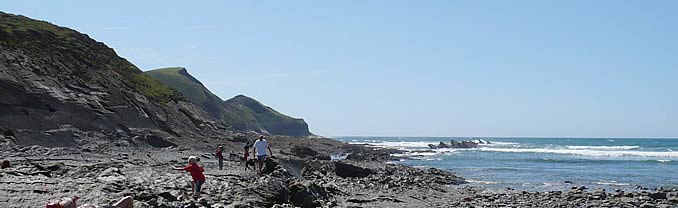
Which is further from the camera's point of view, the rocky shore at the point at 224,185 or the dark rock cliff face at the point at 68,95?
the dark rock cliff face at the point at 68,95

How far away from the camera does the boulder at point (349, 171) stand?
37188 mm

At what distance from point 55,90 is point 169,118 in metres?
12.3

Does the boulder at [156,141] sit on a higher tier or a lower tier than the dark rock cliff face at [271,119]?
lower

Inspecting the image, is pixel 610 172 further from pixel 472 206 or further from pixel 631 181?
pixel 472 206

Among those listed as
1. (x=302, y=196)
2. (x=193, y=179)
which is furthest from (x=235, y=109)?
(x=193, y=179)

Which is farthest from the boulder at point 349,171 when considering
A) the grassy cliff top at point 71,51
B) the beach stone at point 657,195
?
the grassy cliff top at point 71,51

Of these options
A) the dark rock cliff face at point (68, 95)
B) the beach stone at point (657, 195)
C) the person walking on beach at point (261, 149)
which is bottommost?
the beach stone at point (657, 195)

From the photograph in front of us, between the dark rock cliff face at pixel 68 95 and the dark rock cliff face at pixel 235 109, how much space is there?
42377mm

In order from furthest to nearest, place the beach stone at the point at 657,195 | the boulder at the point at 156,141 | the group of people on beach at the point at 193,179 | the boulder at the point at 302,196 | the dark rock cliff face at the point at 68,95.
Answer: the boulder at the point at 156,141 < the dark rock cliff face at the point at 68,95 < the beach stone at the point at 657,195 < the boulder at the point at 302,196 < the group of people on beach at the point at 193,179

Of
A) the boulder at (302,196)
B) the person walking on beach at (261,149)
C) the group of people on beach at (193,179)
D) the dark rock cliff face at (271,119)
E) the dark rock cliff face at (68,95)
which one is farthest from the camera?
the dark rock cliff face at (271,119)

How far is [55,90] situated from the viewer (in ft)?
132

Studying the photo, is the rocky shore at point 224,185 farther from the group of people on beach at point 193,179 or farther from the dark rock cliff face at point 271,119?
the dark rock cliff face at point 271,119

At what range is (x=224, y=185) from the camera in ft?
60.0

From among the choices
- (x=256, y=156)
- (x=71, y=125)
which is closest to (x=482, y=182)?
(x=256, y=156)
